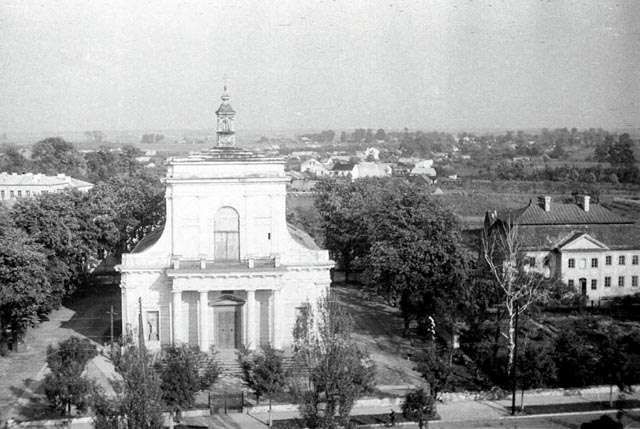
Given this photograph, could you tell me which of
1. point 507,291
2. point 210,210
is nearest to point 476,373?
point 507,291

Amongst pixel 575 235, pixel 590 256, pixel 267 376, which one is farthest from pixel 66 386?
pixel 590 256

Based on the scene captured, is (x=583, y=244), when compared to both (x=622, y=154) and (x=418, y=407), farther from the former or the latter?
(x=622, y=154)

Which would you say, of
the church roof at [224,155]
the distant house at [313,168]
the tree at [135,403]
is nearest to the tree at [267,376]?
the tree at [135,403]

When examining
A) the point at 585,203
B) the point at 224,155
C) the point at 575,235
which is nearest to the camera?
the point at 224,155

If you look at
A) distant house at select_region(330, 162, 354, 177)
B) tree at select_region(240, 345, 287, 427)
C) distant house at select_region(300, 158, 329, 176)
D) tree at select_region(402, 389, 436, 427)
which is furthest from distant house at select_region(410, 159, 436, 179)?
tree at select_region(402, 389, 436, 427)

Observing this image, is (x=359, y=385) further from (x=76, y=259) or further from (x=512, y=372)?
(x=76, y=259)

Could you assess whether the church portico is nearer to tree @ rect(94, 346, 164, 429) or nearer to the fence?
the fence
